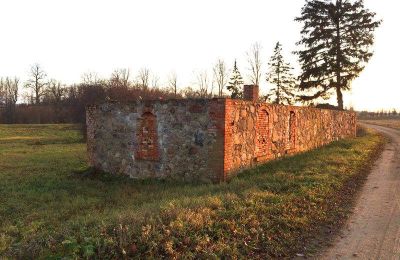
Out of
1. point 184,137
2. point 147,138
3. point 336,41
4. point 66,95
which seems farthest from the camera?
point 66,95

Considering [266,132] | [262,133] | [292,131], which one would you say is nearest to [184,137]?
[262,133]

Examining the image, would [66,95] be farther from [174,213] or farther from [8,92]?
[174,213]

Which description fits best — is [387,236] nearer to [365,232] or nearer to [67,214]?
[365,232]

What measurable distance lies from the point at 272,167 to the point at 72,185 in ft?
22.9

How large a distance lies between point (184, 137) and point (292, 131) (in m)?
7.08

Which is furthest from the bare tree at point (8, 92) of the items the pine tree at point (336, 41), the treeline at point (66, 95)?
the pine tree at point (336, 41)

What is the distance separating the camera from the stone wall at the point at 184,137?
11555 mm

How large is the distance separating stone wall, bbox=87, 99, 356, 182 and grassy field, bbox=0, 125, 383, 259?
1.95 feet

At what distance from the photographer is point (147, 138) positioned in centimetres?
1277

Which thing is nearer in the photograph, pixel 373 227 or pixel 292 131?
pixel 373 227

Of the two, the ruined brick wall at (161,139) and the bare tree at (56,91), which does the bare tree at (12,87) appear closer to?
the bare tree at (56,91)

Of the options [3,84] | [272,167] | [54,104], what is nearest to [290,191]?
[272,167]

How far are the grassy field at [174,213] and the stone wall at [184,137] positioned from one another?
0.59 m

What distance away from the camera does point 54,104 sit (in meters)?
62.2
